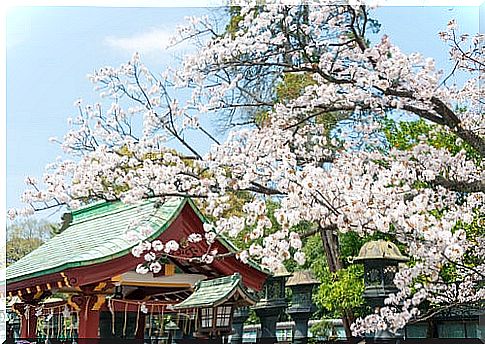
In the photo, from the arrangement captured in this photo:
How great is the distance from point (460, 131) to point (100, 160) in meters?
1.27

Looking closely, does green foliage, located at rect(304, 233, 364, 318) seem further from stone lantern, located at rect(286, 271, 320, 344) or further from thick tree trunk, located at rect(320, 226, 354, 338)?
stone lantern, located at rect(286, 271, 320, 344)

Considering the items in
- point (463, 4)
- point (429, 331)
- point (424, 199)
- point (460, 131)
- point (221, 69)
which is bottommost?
point (429, 331)

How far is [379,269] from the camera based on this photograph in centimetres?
354

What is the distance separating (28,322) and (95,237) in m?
0.90

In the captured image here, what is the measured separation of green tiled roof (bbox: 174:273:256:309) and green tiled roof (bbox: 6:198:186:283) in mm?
309

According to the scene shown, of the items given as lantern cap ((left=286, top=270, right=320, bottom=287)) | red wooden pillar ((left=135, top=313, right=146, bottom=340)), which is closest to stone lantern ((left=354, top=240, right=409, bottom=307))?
lantern cap ((left=286, top=270, right=320, bottom=287))

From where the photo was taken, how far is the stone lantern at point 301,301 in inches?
150

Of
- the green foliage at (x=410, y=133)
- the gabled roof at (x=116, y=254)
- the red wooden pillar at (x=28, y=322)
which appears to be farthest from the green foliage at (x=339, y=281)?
the red wooden pillar at (x=28, y=322)

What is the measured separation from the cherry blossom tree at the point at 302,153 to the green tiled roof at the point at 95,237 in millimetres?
179

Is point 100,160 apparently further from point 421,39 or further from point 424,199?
point 421,39

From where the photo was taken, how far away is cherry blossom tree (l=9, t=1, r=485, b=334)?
1.84 metres

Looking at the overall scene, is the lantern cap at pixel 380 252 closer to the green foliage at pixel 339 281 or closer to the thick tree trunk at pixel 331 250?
the green foliage at pixel 339 281

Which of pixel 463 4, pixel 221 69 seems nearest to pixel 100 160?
pixel 221 69

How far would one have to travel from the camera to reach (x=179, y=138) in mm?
2273
